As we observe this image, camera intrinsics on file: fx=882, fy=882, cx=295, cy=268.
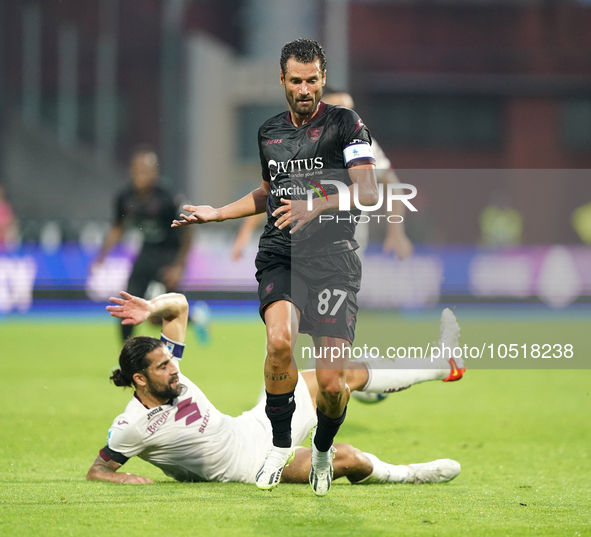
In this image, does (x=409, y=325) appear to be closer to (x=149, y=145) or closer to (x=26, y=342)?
(x=26, y=342)

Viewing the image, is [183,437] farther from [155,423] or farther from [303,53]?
[303,53]

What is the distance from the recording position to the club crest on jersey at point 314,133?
4.39 meters

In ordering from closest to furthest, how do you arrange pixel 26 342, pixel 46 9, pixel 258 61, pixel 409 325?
pixel 409 325 → pixel 26 342 → pixel 46 9 → pixel 258 61

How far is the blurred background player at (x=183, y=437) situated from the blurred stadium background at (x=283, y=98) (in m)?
17.1

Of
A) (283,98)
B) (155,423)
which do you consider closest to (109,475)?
(155,423)

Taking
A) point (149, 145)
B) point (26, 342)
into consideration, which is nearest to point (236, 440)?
point (26, 342)

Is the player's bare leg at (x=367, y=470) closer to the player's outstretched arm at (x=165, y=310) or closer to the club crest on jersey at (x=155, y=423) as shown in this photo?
the club crest on jersey at (x=155, y=423)

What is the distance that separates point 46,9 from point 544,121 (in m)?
16.3

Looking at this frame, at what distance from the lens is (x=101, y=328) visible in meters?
15.0

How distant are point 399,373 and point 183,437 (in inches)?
56.5

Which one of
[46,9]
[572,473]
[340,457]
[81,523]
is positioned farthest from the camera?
[46,9]

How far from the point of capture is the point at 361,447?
19.3 feet

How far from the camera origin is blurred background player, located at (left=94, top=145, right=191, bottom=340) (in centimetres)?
881

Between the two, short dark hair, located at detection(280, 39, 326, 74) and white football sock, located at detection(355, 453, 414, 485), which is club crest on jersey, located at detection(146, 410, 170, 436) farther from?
short dark hair, located at detection(280, 39, 326, 74)
